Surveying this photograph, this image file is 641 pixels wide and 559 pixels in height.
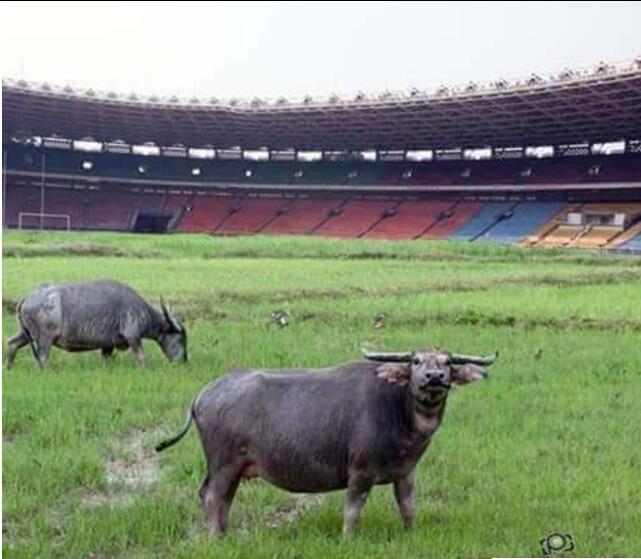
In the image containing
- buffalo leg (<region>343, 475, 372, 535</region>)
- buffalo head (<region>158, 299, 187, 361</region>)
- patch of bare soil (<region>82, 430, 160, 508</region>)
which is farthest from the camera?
buffalo head (<region>158, 299, 187, 361</region>)

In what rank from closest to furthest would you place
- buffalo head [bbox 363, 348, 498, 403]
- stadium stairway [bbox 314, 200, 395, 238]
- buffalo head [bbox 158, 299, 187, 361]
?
buffalo head [bbox 363, 348, 498, 403] → buffalo head [bbox 158, 299, 187, 361] → stadium stairway [bbox 314, 200, 395, 238]

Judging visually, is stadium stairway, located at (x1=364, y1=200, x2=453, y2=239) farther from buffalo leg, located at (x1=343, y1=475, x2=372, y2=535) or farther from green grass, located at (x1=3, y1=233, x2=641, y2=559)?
buffalo leg, located at (x1=343, y1=475, x2=372, y2=535)

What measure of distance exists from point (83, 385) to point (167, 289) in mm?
3773

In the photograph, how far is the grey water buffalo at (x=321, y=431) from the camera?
10.7 feet

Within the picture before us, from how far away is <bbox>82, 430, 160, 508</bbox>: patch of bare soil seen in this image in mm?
3914

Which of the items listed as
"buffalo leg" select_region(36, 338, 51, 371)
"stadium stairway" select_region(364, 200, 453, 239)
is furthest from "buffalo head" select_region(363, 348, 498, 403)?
"stadium stairway" select_region(364, 200, 453, 239)

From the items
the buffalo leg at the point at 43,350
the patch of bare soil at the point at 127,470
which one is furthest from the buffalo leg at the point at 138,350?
the patch of bare soil at the point at 127,470

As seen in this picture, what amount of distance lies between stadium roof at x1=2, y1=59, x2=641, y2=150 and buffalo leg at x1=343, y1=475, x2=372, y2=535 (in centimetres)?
880

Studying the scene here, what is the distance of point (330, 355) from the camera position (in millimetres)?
6164

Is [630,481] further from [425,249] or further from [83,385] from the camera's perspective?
[425,249]

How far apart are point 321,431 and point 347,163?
2208 cm

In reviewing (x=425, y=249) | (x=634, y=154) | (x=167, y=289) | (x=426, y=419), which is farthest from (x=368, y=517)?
(x=425, y=249)

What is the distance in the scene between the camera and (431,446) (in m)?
4.46

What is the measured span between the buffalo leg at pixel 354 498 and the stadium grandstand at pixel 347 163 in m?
6.18
